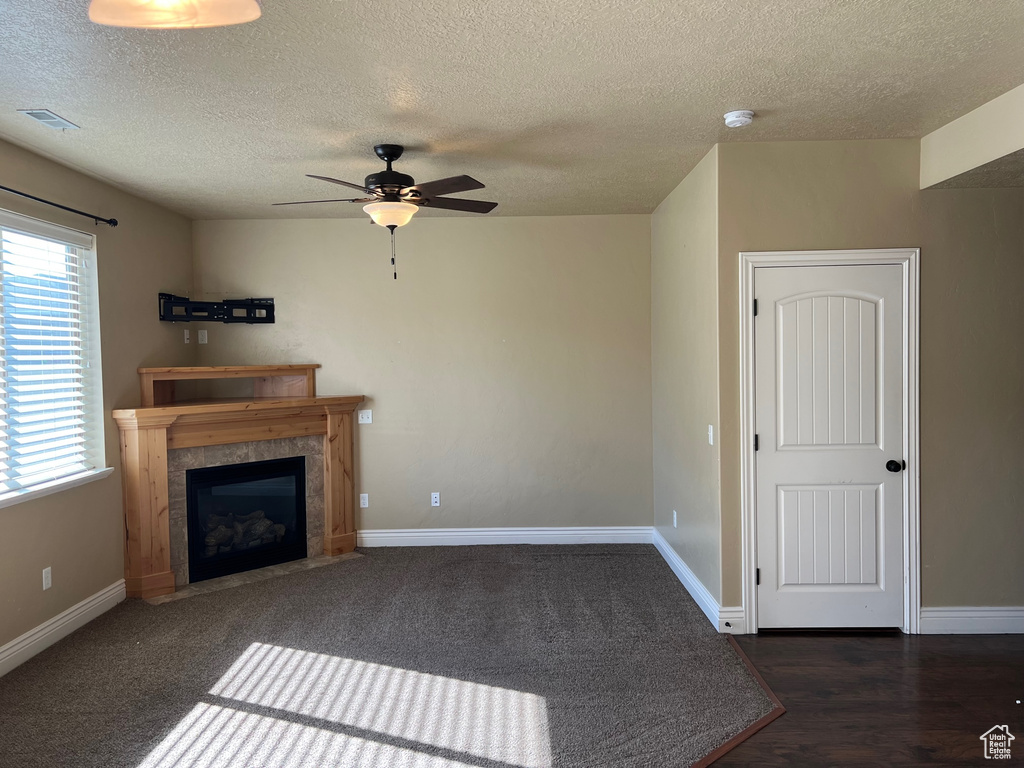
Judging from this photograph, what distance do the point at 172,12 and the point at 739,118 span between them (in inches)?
100

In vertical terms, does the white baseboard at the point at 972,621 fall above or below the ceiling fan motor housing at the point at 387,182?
below

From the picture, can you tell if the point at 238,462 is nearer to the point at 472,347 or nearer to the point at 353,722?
the point at 472,347

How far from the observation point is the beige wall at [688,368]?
11.6 feet

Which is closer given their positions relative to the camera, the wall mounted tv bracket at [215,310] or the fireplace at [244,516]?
the fireplace at [244,516]

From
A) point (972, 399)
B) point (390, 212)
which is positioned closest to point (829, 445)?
point (972, 399)

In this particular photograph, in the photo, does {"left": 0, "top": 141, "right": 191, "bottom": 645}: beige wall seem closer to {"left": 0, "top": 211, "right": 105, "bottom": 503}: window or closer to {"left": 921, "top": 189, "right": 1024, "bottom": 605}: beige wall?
{"left": 0, "top": 211, "right": 105, "bottom": 503}: window

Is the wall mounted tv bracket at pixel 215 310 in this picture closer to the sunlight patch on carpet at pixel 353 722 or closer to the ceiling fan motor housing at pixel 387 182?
the ceiling fan motor housing at pixel 387 182

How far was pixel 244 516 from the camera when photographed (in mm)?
4664

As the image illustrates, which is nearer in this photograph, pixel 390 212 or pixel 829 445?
pixel 390 212

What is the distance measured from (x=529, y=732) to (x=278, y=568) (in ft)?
9.07

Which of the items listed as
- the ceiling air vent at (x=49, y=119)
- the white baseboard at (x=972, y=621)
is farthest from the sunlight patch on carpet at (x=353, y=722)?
the ceiling air vent at (x=49, y=119)

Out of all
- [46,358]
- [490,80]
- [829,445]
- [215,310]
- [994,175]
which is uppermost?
[490,80]

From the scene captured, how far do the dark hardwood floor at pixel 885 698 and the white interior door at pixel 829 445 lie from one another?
Answer: 229mm

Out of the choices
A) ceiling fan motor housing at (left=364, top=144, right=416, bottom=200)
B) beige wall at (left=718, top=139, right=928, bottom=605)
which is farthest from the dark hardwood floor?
ceiling fan motor housing at (left=364, top=144, right=416, bottom=200)
